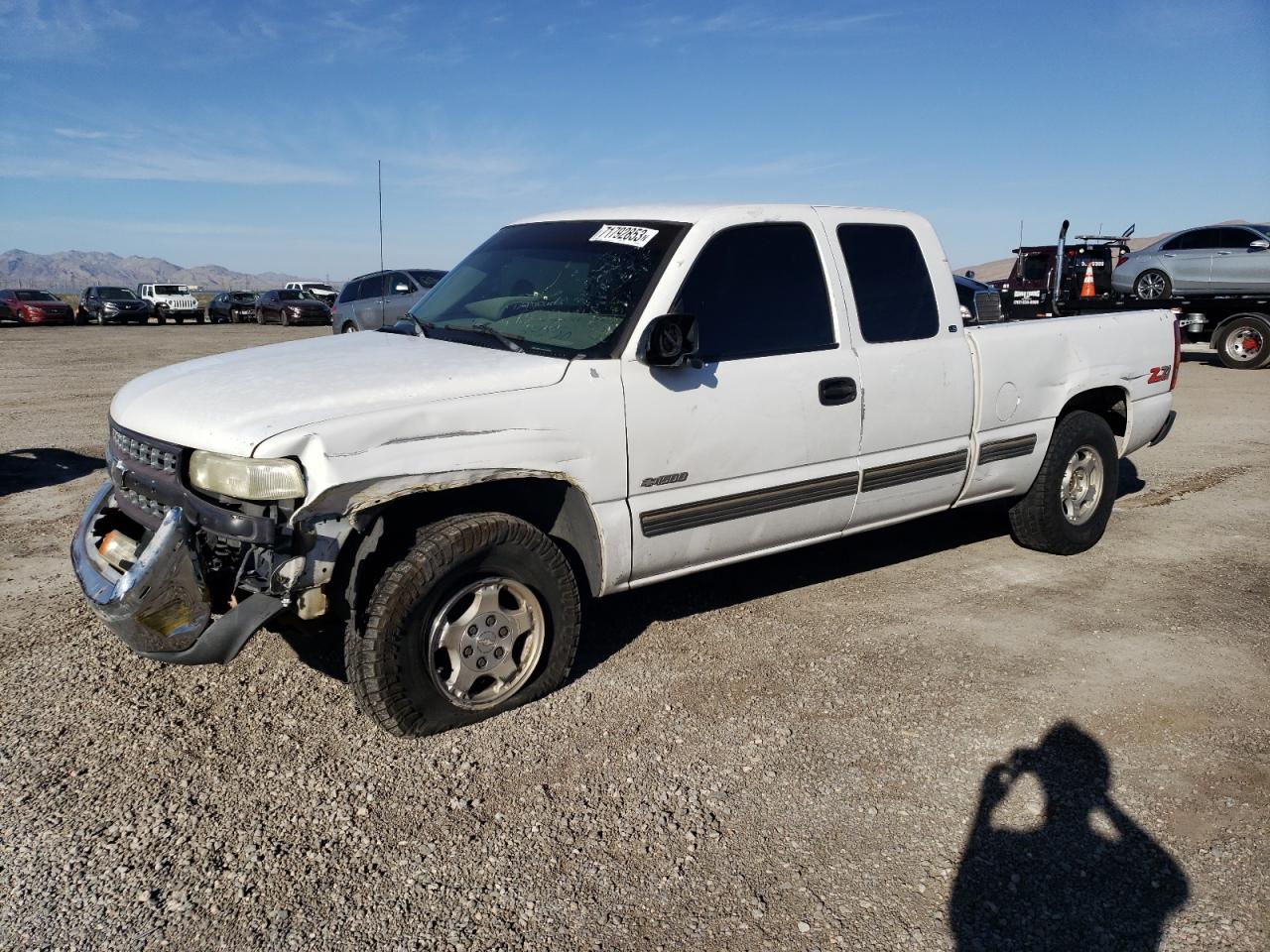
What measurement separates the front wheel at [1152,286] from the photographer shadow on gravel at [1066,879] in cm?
1647

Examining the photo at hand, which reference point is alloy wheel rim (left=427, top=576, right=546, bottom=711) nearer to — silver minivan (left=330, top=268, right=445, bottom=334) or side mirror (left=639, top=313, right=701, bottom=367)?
side mirror (left=639, top=313, right=701, bottom=367)

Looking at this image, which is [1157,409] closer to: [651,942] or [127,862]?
[651,942]

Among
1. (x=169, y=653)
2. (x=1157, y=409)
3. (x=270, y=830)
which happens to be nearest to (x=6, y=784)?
(x=169, y=653)

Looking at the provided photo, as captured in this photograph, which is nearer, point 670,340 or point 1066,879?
point 1066,879

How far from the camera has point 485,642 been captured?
3523mm

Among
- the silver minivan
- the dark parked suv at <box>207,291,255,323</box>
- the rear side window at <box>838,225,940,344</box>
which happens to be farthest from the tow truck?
the dark parked suv at <box>207,291,255,323</box>

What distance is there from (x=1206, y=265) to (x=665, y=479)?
16.6 m

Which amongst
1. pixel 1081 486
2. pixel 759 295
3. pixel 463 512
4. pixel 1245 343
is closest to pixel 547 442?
pixel 463 512

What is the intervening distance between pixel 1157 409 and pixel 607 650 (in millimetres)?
3774

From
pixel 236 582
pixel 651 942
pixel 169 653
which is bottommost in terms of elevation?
pixel 651 942

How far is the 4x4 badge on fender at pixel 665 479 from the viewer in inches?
148

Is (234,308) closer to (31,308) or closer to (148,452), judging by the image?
(31,308)

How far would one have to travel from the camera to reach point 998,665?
4.16m

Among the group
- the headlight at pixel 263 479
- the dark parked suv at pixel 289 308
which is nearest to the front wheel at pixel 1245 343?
the headlight at pixel 263 479
